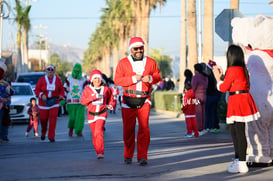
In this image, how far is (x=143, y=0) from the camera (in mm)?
47000

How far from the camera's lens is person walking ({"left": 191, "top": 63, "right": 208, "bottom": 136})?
17.7 meters

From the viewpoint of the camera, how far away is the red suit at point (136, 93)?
10.1 meters

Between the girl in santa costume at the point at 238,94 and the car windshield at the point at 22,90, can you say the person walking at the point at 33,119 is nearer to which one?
the car windshield at the point at 22,90

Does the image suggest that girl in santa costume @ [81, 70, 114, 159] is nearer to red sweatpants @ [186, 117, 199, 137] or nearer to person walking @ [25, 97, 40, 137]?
red sweatpants @ [186, 117, 199, 137]

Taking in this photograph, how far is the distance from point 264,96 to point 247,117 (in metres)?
0.75

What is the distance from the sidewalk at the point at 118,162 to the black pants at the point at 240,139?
0.29 m

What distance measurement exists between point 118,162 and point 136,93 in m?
1.18

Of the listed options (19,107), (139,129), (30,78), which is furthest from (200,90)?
(30,78)

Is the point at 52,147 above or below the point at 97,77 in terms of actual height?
below

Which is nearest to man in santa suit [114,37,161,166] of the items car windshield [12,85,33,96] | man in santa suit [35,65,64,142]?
man in santa suit [35,65,64,142]

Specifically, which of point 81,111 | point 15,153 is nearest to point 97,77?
point 15,153

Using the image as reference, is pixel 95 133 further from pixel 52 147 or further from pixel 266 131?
pixel 266 131

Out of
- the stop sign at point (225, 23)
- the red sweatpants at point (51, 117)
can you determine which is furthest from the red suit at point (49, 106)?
the stop sign at point (225, 23)

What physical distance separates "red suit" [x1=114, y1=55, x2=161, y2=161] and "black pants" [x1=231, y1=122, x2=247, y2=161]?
1573 millimetres
